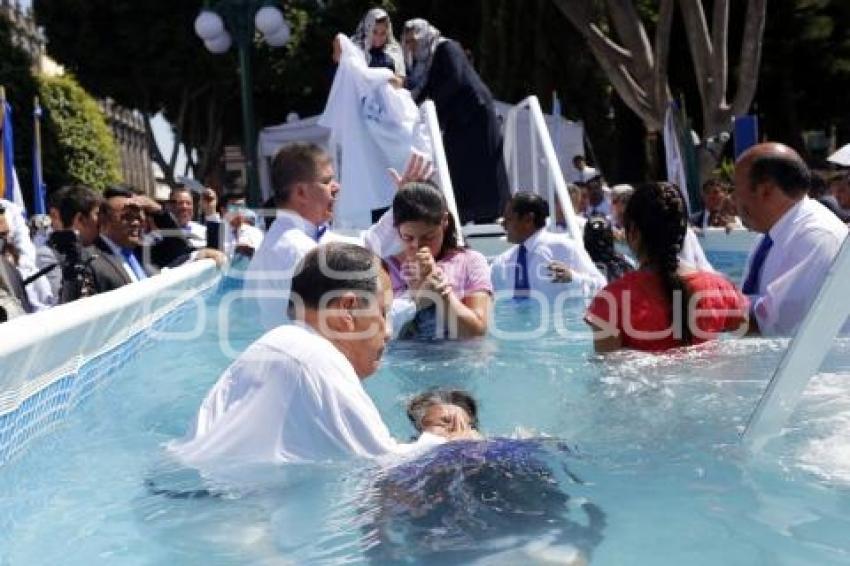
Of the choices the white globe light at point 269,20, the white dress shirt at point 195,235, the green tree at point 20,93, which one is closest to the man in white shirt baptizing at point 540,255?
the white dress shirt at point 195,235

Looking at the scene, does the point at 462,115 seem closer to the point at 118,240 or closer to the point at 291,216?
the point at 118,240

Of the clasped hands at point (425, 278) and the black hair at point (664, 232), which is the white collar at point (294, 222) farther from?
the black hair at point (664, 232)

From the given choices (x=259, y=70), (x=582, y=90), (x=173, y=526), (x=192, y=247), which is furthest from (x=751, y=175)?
(x=259, y=70)

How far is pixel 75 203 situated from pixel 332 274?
4.31 meters

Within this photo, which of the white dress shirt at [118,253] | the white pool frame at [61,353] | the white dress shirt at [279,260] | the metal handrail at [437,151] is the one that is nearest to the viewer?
the white pool frame at [61,353]

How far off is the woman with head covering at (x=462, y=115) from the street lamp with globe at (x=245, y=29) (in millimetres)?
4361

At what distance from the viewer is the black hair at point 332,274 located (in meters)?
2.86

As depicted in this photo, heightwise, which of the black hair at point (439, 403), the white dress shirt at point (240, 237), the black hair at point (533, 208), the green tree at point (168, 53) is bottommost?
the black hair at point (439, 403)

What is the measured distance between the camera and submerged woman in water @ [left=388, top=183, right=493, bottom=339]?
530 centimetres

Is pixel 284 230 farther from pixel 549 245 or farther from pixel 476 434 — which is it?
pixel 549 245

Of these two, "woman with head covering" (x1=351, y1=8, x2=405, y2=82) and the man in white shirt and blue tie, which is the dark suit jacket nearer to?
"woman with head covering" (x1=351, y1=8, x2=405, y2=82)

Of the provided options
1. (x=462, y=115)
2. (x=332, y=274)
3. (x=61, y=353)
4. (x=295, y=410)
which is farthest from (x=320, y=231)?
(x=462, y=115)

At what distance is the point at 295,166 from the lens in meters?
4.68

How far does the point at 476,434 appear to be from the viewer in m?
3.61
